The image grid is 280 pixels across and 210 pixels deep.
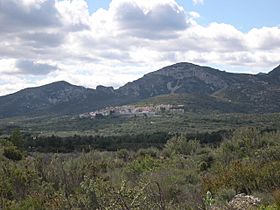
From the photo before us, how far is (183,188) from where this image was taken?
16.2m

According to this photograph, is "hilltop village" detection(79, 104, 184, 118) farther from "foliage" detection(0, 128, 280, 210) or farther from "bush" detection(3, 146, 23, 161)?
"foliage" detection(0, 128, 280, 210)

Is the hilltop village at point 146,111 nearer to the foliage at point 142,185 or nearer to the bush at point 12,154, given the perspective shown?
the bush at point 12,154

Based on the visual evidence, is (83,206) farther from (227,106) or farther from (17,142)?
(227,106)

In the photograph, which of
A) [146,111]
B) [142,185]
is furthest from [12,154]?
[146,111]

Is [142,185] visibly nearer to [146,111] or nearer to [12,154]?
[12,154]

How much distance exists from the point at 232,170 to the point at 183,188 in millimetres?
1880

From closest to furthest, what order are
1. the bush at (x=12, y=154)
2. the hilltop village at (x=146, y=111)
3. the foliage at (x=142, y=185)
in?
the foliage at (x=142, y=185) < the bush at (x=12, y=154) < the hilltop village at (x=146, y=111)

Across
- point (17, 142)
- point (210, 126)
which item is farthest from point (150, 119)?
point (17, 142)

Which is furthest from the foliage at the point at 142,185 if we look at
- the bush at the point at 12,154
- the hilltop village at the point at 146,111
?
the hilltop village at the point at 146,111

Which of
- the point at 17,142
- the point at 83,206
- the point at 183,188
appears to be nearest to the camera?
the point at 83,206

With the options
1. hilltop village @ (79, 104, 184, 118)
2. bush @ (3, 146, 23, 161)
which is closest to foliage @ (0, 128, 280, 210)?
bush @ (3, 146, 23, 161)

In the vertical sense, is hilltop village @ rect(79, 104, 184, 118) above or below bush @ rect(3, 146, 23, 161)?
below

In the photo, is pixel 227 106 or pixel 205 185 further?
pixel 227 106

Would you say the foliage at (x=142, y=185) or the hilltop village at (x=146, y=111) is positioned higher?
the foliage at (x=142, y=185)
